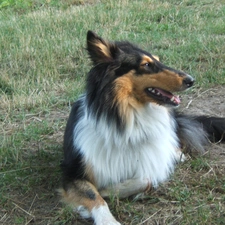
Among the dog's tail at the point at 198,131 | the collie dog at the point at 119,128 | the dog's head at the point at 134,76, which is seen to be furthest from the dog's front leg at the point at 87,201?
the dog's tail at the point at 198,131

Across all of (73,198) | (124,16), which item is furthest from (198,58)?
(73,198)

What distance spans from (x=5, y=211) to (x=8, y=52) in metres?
4.16

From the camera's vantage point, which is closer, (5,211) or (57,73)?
(5,211)

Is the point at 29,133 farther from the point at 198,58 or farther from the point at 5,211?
the point at 198,58

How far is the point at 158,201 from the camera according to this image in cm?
388

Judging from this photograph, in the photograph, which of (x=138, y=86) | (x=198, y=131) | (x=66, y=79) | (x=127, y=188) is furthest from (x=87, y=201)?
(x=66, y=79)

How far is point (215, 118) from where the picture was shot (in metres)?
4.91

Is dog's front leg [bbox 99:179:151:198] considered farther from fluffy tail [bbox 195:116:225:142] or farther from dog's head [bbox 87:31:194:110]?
fluffy tail [bbox 195:116:225:142]

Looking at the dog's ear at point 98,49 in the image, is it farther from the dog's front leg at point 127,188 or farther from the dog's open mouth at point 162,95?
the dog's front leg at point 127,188

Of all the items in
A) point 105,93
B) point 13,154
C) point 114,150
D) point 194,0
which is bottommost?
point 194,0

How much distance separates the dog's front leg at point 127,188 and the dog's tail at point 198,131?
868 millimetres

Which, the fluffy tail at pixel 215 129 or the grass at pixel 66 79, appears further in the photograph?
the fluffy tail at pixel 215 129

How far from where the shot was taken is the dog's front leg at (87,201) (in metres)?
3.58

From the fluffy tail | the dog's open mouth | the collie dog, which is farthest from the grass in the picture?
the dog's open mouth
